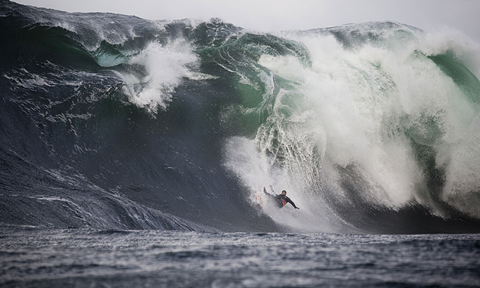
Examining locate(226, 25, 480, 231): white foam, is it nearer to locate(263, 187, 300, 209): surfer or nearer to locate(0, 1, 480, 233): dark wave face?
locate(0, 1, 480, 233): dark wave face

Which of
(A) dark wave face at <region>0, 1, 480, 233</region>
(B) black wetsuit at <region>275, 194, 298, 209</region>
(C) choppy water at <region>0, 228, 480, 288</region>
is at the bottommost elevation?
(C) choppy water at <region>0, 228, 480, 288</region>

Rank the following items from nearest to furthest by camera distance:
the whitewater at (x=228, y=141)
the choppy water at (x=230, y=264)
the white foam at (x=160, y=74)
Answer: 1. the choppy water at (x=230, y=264)
2. the whitewater at (x=228, y=141)
3. the white foam at (x=160, y=74)

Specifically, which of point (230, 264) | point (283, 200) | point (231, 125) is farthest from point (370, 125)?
point (230, 264)

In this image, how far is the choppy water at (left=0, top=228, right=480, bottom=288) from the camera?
285cm

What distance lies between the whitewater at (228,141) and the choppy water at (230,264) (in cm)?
5

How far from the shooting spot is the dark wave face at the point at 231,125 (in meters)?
8.82

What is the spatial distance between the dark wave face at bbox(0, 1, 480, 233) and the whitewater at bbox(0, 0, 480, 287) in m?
0.04

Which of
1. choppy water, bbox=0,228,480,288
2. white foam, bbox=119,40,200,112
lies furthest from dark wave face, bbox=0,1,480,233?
choppy water, bbox=0,228,480,288

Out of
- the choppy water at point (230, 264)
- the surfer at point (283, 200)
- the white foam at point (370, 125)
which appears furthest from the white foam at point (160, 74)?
the choppy water at point (230, 264)

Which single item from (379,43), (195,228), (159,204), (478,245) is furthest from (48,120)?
(379,43)

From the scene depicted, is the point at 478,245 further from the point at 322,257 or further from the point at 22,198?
the point at 22,198

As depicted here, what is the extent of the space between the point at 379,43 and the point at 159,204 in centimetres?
913

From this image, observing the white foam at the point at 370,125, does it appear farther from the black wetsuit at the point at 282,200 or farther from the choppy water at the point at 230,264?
the choppy water at the point at 230,264

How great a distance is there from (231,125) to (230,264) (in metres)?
8.46
